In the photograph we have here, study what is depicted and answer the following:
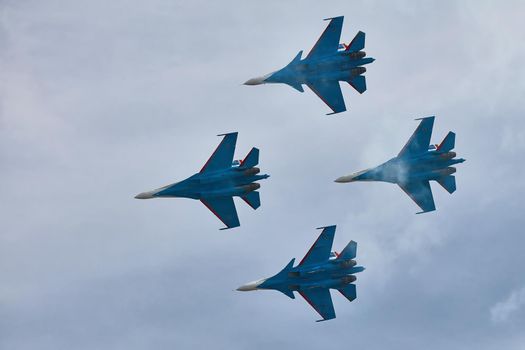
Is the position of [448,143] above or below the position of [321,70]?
below

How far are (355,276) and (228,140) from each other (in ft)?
71.7

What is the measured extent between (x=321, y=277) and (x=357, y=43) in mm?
27513

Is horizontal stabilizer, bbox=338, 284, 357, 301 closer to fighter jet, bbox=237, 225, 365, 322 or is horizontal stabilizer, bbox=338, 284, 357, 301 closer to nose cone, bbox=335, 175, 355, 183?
fighter jet, bbox=237, 225, 365, 322

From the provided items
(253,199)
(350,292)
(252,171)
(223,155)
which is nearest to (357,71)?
(252,171)

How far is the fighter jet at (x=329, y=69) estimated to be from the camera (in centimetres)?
15962

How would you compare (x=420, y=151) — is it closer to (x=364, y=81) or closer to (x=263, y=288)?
(x=364, y=81)

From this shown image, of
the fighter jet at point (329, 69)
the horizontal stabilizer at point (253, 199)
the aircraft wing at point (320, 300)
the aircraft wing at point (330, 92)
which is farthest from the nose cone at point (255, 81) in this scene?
the aircraft wing at point (320, 300)

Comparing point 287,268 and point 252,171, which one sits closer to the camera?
point 252,171

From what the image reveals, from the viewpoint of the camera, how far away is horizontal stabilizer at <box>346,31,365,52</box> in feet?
521

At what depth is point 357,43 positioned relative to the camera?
159 meters

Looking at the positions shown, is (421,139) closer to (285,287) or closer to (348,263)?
(348,263)

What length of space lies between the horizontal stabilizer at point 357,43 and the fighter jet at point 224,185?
644 inches

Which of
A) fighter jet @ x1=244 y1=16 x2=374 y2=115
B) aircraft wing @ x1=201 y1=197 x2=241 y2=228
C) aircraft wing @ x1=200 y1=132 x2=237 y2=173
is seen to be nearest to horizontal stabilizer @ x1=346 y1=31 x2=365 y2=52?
fighter jet @ x1=244 y1=16 x2=374 y2=115

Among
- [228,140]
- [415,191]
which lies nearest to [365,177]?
[415,191]
